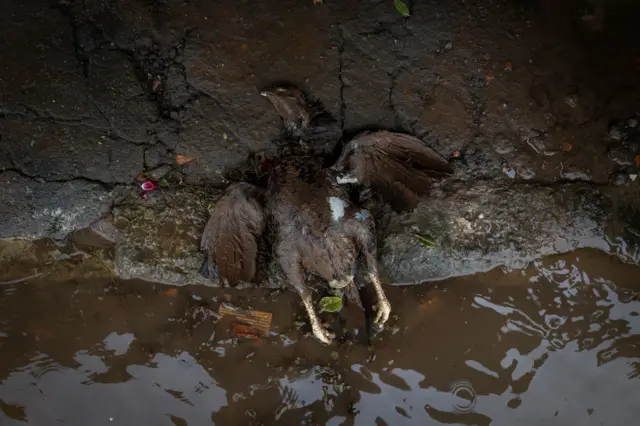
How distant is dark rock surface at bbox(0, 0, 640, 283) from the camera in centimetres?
360

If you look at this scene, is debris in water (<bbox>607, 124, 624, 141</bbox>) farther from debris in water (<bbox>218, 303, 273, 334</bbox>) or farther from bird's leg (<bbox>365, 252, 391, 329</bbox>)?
debris in water (<bbox>218, 303, 273, 334</bbox>)

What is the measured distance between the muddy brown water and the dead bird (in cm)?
32

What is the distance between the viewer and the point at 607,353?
142 inches

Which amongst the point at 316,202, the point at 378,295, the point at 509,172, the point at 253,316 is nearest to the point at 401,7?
the point at 509,172

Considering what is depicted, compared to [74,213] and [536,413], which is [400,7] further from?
[536,413]

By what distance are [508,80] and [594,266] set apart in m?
1.37

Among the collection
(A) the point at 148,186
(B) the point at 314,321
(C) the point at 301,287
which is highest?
(A) the point at 148,186

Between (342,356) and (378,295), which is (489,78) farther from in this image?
(342,356)

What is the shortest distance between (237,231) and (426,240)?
1.22 metres

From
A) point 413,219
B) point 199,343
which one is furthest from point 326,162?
point 199,343

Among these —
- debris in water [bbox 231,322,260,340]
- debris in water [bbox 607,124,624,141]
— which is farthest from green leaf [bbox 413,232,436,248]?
debris in water [bbox 607,124,624,141]

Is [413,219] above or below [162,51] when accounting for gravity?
below

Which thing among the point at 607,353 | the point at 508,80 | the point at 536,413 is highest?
the point at 508,80

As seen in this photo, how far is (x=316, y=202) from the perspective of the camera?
10.5 ft
